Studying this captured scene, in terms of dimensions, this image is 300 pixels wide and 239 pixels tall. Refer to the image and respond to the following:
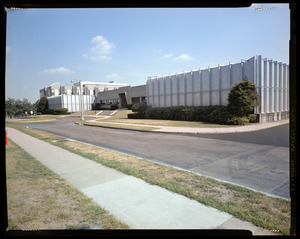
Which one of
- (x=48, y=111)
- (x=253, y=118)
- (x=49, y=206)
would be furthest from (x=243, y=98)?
(x=48, y=111)

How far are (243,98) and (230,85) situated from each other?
12.7ft

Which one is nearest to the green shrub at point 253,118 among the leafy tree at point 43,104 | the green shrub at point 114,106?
the green shrub at point 114,106

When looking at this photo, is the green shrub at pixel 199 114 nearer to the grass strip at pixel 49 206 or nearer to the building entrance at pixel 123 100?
the grass strip at pixel 49 206

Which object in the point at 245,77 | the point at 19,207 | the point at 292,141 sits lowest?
the point at 19,207

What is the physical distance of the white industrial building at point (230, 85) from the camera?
17.7 metres

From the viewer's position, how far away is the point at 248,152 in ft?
23.8

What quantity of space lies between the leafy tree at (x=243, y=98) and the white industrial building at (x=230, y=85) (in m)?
1.34

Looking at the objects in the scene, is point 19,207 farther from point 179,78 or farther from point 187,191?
point 179,78

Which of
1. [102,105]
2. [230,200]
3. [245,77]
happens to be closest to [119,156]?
[230,200]

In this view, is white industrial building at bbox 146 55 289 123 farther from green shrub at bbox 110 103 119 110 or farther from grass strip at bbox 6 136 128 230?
green shrub at bbox 110 103 119 110
